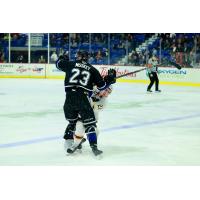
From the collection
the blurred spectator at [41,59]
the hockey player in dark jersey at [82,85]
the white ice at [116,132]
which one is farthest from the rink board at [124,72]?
the hockey player in dark jersey at [82,85]

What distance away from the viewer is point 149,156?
199 inches

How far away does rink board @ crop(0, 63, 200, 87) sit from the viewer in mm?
15312

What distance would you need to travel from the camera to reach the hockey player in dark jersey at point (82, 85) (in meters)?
4.81

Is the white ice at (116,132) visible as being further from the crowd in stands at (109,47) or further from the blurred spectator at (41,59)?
the blurred spectator at (41,59)

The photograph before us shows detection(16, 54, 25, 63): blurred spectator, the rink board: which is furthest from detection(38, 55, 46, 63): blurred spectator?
detection(16, 54, 25, 63): blurred spectator

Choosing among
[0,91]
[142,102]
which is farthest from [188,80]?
[0,91]

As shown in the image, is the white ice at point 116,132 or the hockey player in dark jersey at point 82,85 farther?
the white ice at point 116,132

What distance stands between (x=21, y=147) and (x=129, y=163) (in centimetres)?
A: 142

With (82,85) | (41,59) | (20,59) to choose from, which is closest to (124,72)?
(41,59)

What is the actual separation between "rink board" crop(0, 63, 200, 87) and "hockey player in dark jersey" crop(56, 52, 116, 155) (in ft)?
35.2

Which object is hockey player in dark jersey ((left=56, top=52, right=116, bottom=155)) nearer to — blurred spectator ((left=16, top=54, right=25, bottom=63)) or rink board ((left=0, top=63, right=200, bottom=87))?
rink board ((left=0, top=63, right=200, bottom=87))

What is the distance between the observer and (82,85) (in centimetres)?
484

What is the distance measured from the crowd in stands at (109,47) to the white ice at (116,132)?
458 cm

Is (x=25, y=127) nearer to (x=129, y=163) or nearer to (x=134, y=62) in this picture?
(x=129, y=163)
